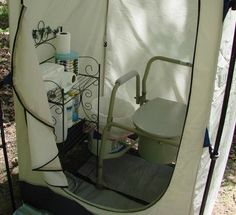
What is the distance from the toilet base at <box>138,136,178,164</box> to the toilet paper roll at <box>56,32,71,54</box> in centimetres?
69

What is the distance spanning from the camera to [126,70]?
2.59 m

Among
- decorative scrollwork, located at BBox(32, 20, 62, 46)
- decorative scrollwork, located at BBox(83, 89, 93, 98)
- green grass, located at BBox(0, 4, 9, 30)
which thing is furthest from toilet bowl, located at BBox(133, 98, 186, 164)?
green grass, located at BBox(0, 4, 9, 30)

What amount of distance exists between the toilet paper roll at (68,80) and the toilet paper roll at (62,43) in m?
0.14

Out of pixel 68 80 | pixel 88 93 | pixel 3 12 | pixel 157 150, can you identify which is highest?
pixel 68 80

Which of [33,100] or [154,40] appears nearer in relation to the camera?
[33,100]

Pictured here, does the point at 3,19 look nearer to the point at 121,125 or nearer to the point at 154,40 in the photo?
the point at 154,40

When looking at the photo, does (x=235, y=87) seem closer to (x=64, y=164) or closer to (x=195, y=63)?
(x=195, y=63)

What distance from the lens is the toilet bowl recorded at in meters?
2.03

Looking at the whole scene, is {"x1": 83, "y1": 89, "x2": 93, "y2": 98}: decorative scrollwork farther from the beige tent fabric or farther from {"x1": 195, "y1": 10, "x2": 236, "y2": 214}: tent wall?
{"x1": 195, "y1": 10, "x2": 236, "y2": 214}: tent wall

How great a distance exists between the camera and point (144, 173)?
2479 millimetres

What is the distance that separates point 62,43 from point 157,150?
809 millimetres

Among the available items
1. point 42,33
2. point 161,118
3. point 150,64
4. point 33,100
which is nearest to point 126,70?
point 150,64

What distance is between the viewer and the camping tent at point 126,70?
1.44m

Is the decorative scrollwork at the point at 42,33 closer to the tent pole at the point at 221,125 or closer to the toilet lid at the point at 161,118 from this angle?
the toilet lid at the point at 161,118
